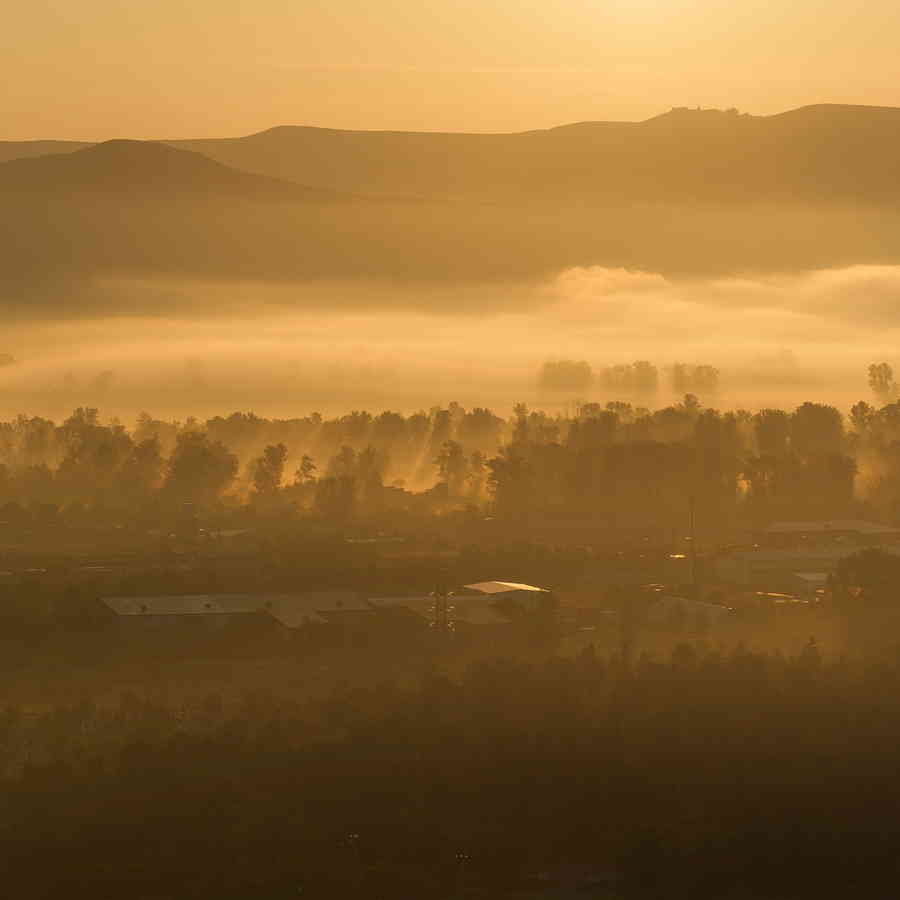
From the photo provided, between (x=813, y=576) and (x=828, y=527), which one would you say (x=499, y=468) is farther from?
(x=813, y=576)

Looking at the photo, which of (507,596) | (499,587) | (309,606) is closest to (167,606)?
(309,606)

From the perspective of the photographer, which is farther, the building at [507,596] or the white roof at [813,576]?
the white roof at [813,576]

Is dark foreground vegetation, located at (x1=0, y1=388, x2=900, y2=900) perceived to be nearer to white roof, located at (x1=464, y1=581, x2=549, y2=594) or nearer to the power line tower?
the power line tower

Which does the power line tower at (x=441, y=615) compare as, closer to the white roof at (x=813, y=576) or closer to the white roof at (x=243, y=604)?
the white roof at (x=243, y=604)

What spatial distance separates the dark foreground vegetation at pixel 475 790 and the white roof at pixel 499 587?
10945mm

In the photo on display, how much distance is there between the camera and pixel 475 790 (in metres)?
27.0

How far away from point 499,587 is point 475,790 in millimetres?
17292

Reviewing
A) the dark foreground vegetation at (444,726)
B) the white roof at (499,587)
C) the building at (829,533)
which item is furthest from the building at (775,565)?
the white roof at (499,587)

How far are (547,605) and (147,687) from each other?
9582 millimetres

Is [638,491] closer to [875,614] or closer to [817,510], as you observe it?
[817,510]

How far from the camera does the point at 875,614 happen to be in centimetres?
4166

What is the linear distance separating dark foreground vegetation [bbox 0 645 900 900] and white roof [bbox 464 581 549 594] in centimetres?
1095

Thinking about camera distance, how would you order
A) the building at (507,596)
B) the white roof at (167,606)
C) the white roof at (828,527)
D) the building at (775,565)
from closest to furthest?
the white roof at (167,606)
the building at (507,596)
the building at (775,565)
the white roof at (828,527)

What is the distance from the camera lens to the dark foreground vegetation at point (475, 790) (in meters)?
24.4
